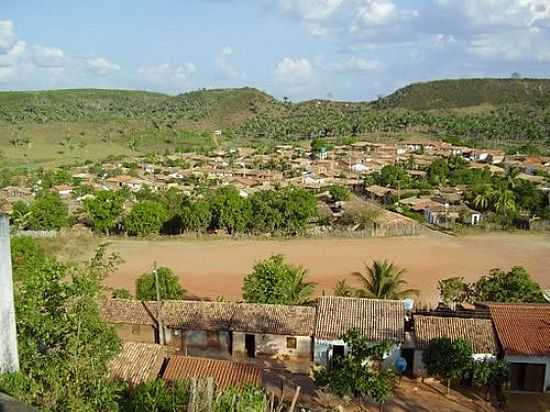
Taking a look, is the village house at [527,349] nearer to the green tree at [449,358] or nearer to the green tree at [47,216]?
the green tree at [449,358]

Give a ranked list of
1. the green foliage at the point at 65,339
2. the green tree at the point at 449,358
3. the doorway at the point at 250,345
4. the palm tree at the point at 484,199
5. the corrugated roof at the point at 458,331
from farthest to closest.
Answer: the palm tree at the point at 484,199 < the doorway at the point at 250,345 < the corrugated roof at the point at 458,331 < the green tree at the point at 449,358 < the green foliage at the point at 65,339

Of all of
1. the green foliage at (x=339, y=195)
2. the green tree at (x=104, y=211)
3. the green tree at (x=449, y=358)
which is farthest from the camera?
the green foliage at (x=339, y=195)

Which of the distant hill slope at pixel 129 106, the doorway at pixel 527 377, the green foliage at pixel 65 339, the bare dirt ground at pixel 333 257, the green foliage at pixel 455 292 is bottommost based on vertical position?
the bare dirt ground at pixel 333 257

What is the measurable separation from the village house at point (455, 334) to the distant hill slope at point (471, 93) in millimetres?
131878

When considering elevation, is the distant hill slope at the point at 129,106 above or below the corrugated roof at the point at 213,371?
above

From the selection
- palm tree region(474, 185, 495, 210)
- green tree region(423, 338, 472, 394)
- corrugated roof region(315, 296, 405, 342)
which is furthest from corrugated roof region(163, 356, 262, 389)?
palm tree region(474, 185, 495, 210)

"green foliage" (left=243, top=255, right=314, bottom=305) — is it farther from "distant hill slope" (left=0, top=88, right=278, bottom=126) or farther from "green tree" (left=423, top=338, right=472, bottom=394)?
"distant hill slope" (left=0, top=88, right=278, bottom=126)

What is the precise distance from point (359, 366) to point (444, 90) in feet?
503

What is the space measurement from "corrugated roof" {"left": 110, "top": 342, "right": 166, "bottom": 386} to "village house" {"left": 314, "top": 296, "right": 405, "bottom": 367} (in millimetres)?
4716

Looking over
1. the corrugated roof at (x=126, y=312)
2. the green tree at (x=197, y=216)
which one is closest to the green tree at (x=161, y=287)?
the corrugated roof at (x=126, y=312)

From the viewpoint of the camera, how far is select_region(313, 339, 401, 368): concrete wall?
17.8 m

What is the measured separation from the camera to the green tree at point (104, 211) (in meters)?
38.4

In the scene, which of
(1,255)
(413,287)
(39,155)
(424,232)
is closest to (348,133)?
(39,155)

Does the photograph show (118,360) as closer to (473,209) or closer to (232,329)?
(232,329)
